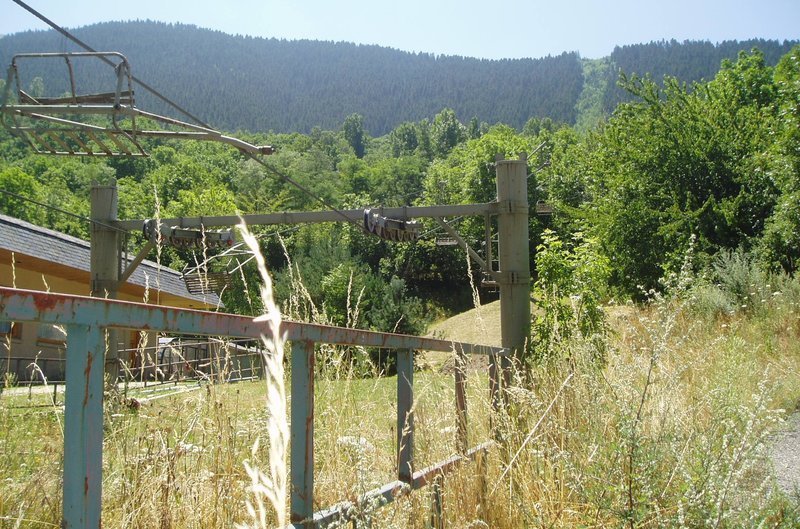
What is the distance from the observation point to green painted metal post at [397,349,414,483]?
283 centimetres

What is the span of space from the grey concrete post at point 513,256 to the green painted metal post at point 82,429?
7844 mm

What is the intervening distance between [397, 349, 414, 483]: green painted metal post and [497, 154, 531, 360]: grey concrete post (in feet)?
19.9

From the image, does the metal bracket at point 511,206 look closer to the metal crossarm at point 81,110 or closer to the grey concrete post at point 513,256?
the grey concrete post at point 513,256

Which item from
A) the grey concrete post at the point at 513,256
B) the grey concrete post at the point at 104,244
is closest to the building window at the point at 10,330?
the grey concrete post at the point at 104,244

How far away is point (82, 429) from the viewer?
47.1 inches

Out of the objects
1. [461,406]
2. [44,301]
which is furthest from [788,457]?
[44,301]

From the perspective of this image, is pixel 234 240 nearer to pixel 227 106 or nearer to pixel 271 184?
pixel 271 184

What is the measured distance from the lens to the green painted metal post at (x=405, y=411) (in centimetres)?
283

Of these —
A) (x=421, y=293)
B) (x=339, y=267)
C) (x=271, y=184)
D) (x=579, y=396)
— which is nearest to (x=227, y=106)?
(x=271, y=184)

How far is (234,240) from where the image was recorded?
10.7 m

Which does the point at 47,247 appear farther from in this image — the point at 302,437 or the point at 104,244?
the point at 302,437

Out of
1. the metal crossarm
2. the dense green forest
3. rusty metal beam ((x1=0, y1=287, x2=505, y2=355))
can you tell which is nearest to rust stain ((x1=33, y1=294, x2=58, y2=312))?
rusty metal beam ((x1=0, y1=287, x2=505, y2=355))

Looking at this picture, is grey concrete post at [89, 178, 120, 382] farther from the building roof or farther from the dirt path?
the dirt path

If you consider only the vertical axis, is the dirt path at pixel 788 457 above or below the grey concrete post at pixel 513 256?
below
